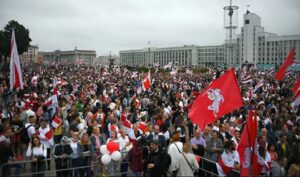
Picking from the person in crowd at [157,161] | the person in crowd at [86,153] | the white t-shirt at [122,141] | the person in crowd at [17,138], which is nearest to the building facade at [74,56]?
the person in crowd at [17,138]

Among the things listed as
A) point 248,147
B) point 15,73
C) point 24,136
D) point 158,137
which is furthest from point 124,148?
point 15,73

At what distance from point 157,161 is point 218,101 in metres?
2.02

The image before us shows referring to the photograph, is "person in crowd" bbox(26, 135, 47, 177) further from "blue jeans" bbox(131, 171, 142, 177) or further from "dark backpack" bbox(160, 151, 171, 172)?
"dark backpack" bbox(160, 151, 171, 172)

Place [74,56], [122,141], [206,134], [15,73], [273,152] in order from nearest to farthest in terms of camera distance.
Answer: [273,152]
[122,141]
[206,134]
[15,73]
[74,56]

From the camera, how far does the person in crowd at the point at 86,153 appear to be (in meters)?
7.77

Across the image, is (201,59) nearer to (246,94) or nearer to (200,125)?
(246,94)

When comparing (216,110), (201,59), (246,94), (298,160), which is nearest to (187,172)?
(216,110)

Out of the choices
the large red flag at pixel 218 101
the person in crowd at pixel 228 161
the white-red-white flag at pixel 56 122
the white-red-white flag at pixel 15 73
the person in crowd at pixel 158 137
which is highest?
the white-red-white flag at pixel 15 73

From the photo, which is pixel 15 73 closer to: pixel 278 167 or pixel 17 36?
pixel 278 167

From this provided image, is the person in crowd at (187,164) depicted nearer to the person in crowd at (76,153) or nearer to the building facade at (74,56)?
the person in crowd at (76,153)

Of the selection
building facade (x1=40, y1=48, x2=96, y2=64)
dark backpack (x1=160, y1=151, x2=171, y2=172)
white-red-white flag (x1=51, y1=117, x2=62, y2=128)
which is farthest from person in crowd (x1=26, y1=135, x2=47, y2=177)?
building facade (x1=40, y1=48, x2=96, y2=64)

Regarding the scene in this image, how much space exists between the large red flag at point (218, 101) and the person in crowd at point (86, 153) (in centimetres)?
267

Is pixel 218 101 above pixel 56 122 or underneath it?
above

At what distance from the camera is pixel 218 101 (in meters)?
7.47
